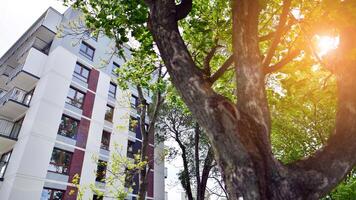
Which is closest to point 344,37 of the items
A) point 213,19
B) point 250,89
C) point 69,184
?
point 250,89

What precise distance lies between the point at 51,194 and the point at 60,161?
7.09 ft

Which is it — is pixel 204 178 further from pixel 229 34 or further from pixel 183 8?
pixel 183 8

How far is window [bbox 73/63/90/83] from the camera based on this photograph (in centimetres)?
2127

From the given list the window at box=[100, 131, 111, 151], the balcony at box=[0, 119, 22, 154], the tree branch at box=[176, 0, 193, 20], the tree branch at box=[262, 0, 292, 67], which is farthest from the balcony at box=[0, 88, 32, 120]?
the tree branch at box=[262, 0, 292, 67]

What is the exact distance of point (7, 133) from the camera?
59.7ft

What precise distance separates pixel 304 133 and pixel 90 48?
18.5 metres

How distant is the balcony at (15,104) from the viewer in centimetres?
1797

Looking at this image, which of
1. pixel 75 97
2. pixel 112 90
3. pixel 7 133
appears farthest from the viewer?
pixel 112 90

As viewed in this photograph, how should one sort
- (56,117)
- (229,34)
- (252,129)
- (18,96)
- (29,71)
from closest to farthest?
(252,129) → (229,34) → (56,117) → (29,71) → (18,96)

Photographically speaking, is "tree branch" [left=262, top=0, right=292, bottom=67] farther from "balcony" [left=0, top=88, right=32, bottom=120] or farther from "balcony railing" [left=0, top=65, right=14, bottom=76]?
"balcony railing" [left=0, top=65, right=14, bottom=76]

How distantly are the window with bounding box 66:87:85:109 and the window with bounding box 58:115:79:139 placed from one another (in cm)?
127

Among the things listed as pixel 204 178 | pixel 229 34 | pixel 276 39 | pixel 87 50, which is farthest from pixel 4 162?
pixel 276 39

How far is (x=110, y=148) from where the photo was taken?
21.6 metres

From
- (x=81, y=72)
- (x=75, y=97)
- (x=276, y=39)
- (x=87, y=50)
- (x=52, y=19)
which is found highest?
(x=52, y=19)
